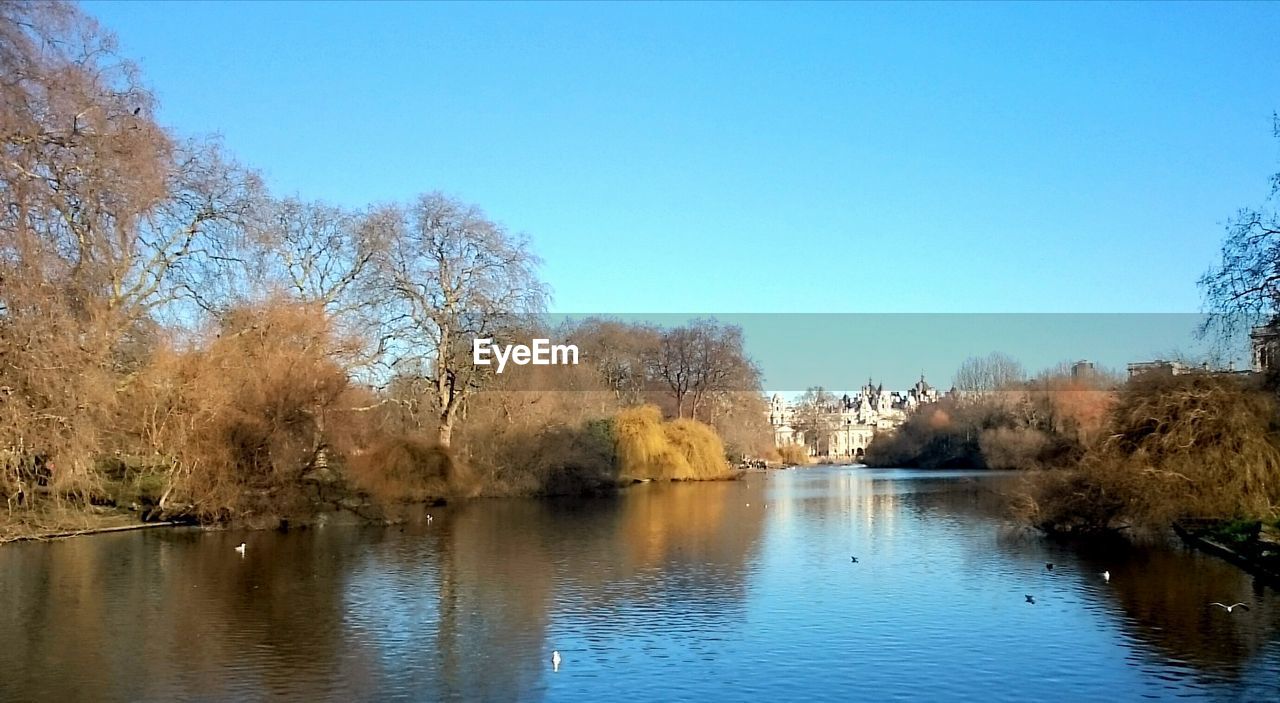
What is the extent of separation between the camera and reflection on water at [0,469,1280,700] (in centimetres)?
1079

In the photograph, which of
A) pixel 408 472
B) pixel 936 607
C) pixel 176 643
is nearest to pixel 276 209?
pixel 408 472

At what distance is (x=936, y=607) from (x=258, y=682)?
8945 millimetres

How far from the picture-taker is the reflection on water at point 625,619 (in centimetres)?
1079

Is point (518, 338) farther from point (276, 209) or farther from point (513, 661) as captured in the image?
point (513, 661)

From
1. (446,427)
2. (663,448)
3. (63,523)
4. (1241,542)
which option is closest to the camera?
(1241,542)

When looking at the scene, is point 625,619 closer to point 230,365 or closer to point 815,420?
point 230,365

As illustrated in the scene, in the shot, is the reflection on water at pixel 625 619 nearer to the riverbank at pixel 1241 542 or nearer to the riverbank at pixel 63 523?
the riverbank at pixel 1241 542

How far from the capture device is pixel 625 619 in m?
14.0

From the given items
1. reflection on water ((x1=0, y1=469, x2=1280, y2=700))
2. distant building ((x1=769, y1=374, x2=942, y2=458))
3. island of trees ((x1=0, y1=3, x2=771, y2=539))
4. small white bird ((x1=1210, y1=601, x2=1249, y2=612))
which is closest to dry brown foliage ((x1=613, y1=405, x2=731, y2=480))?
island of trees ((x1=0, y1=3, x2=771, y2=539))

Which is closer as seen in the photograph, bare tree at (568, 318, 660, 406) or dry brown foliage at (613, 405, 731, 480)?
dry brown foliage at (613, 405, 731, 480)

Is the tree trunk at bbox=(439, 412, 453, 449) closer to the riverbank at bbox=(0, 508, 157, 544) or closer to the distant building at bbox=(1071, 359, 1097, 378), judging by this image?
the riverbank at bbox=(0, 508, 157, 544)

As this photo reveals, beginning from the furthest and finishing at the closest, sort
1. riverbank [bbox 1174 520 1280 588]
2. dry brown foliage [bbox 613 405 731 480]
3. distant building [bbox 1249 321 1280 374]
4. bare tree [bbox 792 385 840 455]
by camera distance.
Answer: bare tree [bbox 792 385 840 455] → dry brown foliage [bbox 613 405 731 480] → distant building [bbox 1249 321 1280 374] → riverbank [bbox 1174 520 1280 588]

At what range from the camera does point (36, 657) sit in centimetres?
1190

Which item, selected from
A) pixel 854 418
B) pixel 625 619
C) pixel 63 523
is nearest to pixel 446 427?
pixel 63 523
